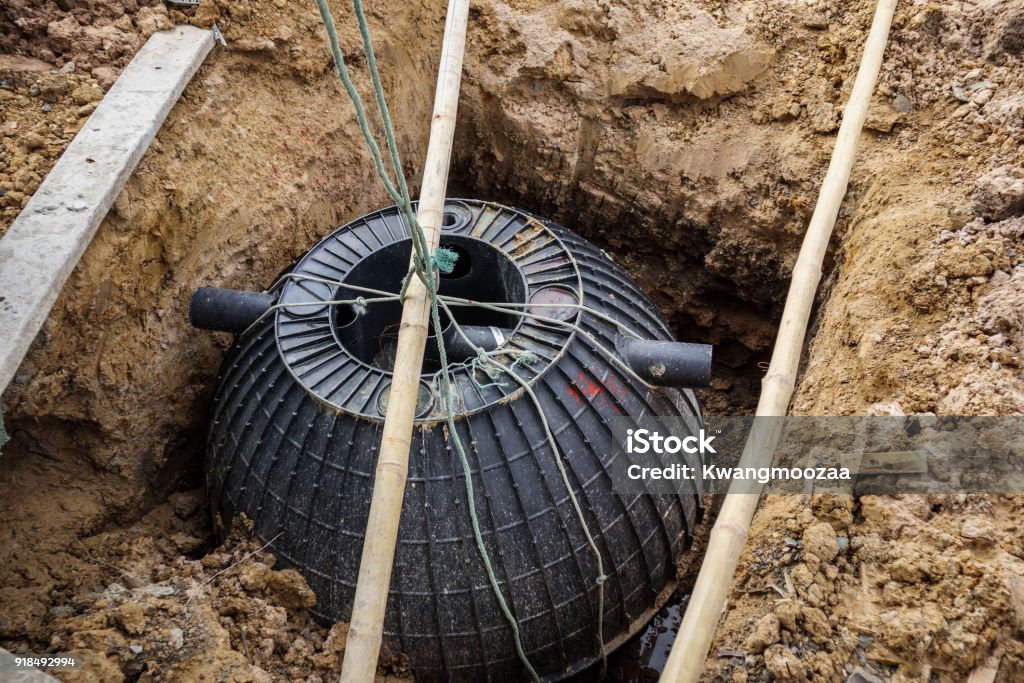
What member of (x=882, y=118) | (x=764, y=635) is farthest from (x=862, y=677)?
(x=882, y=118)

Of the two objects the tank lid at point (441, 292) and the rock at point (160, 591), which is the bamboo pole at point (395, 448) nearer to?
the tank lid at point (441, 292)

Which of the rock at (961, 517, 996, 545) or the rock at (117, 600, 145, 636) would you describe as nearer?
the rock at (961, 517, 996, 545)

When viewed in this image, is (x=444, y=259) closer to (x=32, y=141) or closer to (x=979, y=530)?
(x=32, y=141)

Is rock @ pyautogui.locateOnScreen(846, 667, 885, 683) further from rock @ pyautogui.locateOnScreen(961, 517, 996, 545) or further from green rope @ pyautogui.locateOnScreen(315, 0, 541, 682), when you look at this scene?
green rope @ pyautogui.locateOnScreen(315, 0, 541, 682)

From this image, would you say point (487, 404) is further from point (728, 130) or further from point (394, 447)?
point (728, 130)

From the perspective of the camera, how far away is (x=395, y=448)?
3.77 metres

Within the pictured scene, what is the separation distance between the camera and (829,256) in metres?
6.71

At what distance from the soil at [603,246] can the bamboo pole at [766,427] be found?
1.16m

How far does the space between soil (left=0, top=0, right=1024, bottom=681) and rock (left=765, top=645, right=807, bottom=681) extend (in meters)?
0.02

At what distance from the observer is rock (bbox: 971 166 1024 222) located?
529 cm

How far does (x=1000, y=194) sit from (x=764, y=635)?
3.61 m

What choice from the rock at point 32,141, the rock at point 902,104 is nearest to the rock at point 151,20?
the rock at point 32,141

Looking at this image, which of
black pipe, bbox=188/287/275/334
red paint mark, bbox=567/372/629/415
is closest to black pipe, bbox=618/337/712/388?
red paint mark, bbox=567/372/629/415

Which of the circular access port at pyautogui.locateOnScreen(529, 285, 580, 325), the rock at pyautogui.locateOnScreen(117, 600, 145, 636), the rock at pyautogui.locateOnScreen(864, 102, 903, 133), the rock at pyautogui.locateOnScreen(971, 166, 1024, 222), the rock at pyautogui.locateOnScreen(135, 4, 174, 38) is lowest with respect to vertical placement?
the rock at pyautogui.locateOnScreen(117, 600, 145, 636)
